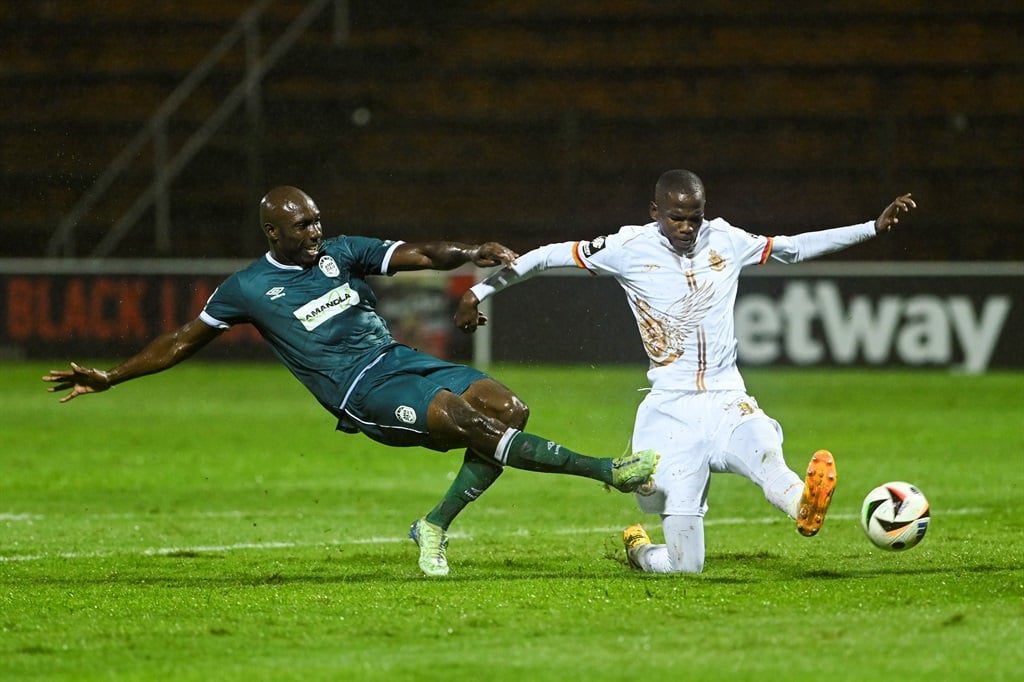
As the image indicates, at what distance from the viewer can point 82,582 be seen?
6996mm

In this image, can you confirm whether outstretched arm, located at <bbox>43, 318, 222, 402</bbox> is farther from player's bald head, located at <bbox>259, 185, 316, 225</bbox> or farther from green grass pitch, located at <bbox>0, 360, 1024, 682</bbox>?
green grass pitch, located at <bbox>0, 360, 1024, 682</bbox>

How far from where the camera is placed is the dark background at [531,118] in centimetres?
2180

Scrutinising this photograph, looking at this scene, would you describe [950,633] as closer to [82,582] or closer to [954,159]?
[82,582]

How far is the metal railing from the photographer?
22.7m

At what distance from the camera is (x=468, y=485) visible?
736 centimetres

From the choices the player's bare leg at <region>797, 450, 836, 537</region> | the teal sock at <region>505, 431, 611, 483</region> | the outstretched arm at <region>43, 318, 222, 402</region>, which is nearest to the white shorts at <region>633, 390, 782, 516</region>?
the teal sock at <region>505, 431, 611, 483</region>

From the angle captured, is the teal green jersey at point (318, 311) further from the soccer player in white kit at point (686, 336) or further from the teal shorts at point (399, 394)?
the soccer player in white kit at point (686, 336)

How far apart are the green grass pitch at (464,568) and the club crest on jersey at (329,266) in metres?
1.40

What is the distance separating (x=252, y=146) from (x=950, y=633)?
18475 mm

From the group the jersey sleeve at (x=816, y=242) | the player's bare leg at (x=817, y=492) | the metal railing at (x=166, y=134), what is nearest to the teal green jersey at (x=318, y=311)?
the jersey sleeve at (x=816, y=242)

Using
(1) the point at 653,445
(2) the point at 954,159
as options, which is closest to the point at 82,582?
(1) the point at 653,445

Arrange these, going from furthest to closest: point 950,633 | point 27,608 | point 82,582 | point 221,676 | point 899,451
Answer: point 899,451 → point 82,582 → point 27,608 → point 950,633 → point 221,676

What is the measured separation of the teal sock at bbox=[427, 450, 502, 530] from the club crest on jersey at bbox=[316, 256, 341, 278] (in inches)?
41.9

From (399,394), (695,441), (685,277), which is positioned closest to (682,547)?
(695,441)
